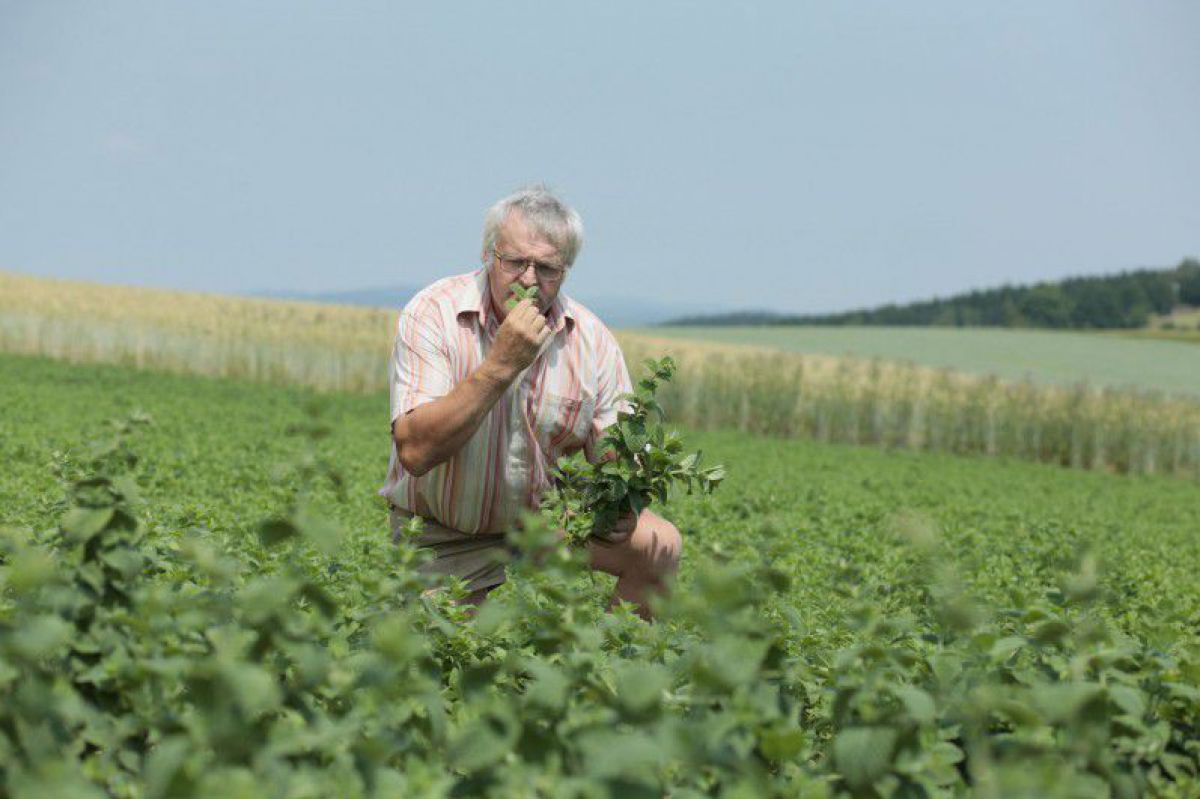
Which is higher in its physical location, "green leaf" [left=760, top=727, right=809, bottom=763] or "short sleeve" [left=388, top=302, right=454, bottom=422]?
"short sleeve" [left=388, top=302, right=454, bottom=422]

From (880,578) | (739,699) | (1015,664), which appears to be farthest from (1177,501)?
(739,699)

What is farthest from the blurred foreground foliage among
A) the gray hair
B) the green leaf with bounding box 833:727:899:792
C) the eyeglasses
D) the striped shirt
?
the gray hair

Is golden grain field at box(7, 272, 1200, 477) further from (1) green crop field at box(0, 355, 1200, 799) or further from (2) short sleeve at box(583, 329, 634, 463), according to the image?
(1) green crop field at box(0, 355, 1200, 799)

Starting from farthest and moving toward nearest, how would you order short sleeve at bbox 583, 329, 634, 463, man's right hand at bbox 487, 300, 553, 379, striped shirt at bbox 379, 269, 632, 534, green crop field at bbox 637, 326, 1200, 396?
green crop field at bbox 637, 326, 1200, 396
short sleeve at bbox 583, 329, 634, 463
striped shirt at bbox 379, 269, 632, 534
man's right hand at bbox 487, 300, 553, 379

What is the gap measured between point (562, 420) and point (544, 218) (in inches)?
29.9

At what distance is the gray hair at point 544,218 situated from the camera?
4.23 m

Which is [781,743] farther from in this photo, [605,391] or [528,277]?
[605,391]

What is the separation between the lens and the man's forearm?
12.8ft

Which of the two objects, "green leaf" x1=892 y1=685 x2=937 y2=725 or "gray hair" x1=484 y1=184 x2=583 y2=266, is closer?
"green leaf" x1=892 y1=685 x2=937 y2=725

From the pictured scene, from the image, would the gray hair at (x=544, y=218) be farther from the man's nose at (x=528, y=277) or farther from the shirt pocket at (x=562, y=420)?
the shirt pocket at (x=562, y=420)

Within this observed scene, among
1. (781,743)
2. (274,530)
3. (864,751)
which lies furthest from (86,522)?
(864,751)

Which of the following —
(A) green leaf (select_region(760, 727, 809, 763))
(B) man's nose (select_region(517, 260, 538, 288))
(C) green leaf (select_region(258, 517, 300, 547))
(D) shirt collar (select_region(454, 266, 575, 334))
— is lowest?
(A) green leaf (select_region(760, 727, 809, 763))

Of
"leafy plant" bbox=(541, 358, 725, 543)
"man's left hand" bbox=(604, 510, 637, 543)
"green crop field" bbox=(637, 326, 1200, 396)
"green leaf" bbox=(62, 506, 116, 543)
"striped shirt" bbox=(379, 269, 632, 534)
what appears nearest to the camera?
"green leaf" bbox=(62, 506, 116, 543)

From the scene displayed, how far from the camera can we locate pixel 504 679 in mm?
3162
